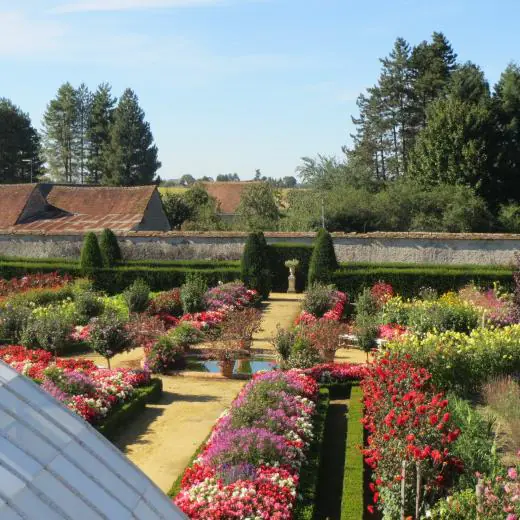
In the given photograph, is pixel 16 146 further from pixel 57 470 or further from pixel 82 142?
pixel 57 470

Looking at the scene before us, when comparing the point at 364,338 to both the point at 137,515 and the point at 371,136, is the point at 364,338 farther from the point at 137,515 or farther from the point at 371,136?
the point at 371,136

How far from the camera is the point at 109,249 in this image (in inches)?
941

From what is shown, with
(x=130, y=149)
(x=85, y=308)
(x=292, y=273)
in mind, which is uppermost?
(x=130, y=149)

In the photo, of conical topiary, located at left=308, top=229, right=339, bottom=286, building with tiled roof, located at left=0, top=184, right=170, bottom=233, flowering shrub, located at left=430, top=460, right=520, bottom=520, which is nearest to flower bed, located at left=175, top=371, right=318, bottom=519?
flowering shrub, located at left=430, top=460, right=520, bottom=520

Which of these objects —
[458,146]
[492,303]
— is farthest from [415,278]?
[458,146]

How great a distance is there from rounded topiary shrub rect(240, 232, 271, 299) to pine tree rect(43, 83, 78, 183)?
44185 mm

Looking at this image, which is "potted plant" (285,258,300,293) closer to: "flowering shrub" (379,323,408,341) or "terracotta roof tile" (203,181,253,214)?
"flowering shrub" (379,323,408,341)

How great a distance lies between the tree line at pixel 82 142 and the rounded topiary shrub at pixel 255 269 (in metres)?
36.1

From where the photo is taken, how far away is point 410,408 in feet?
26.5

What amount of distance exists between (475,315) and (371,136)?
34.6m

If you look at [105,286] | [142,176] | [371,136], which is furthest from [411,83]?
[105,286]

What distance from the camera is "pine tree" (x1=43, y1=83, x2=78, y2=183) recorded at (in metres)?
63.0

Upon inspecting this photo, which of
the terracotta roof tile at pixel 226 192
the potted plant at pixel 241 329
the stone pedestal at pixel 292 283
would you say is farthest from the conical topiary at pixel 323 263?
the terracotta roof tile at pixel 226 192

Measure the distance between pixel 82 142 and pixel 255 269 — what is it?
1766 inches
